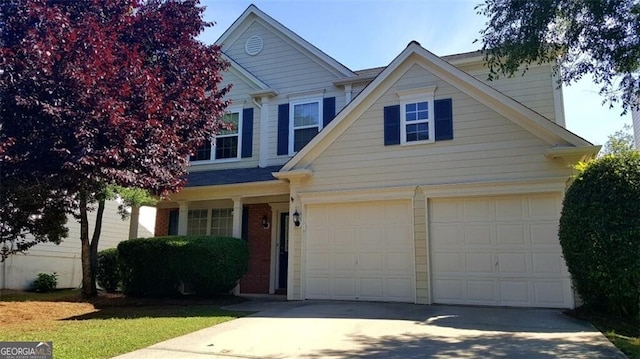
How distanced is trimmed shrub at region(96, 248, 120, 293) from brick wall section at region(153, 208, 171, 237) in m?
1.86

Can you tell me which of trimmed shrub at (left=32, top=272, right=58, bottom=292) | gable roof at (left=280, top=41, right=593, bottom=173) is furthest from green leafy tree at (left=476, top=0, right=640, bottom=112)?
trimmed shrub at (left=32, top=272, right=58, bottom=292)

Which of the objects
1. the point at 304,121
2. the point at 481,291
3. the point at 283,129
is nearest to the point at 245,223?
the point at 283,129

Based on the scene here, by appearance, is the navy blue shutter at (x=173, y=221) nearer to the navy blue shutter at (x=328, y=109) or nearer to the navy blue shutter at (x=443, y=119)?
the navy blue shutter at (x=328, y=109)

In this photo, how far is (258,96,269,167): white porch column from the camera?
14930 millimetres

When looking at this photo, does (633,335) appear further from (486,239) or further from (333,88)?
(333,88)

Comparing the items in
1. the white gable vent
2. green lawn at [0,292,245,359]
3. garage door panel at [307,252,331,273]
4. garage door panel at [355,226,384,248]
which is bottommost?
green lawn at [0,292,245,359]

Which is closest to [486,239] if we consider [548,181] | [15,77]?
[548,181]

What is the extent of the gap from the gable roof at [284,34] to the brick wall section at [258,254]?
4718 millimetres

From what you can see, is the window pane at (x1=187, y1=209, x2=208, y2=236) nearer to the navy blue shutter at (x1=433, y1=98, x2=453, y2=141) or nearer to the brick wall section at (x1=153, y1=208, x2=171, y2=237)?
the brick wall section at (x1=153, y1=208, x2=171, y2=237)

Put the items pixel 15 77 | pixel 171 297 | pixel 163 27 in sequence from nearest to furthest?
pixel 15 77 < pixel 163 27 < pixel 171 297

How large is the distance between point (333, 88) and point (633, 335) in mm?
10038

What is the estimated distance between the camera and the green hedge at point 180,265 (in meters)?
12.1

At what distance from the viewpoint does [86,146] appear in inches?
354

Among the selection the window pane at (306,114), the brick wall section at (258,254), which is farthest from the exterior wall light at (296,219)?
the window pane at (306,114)
